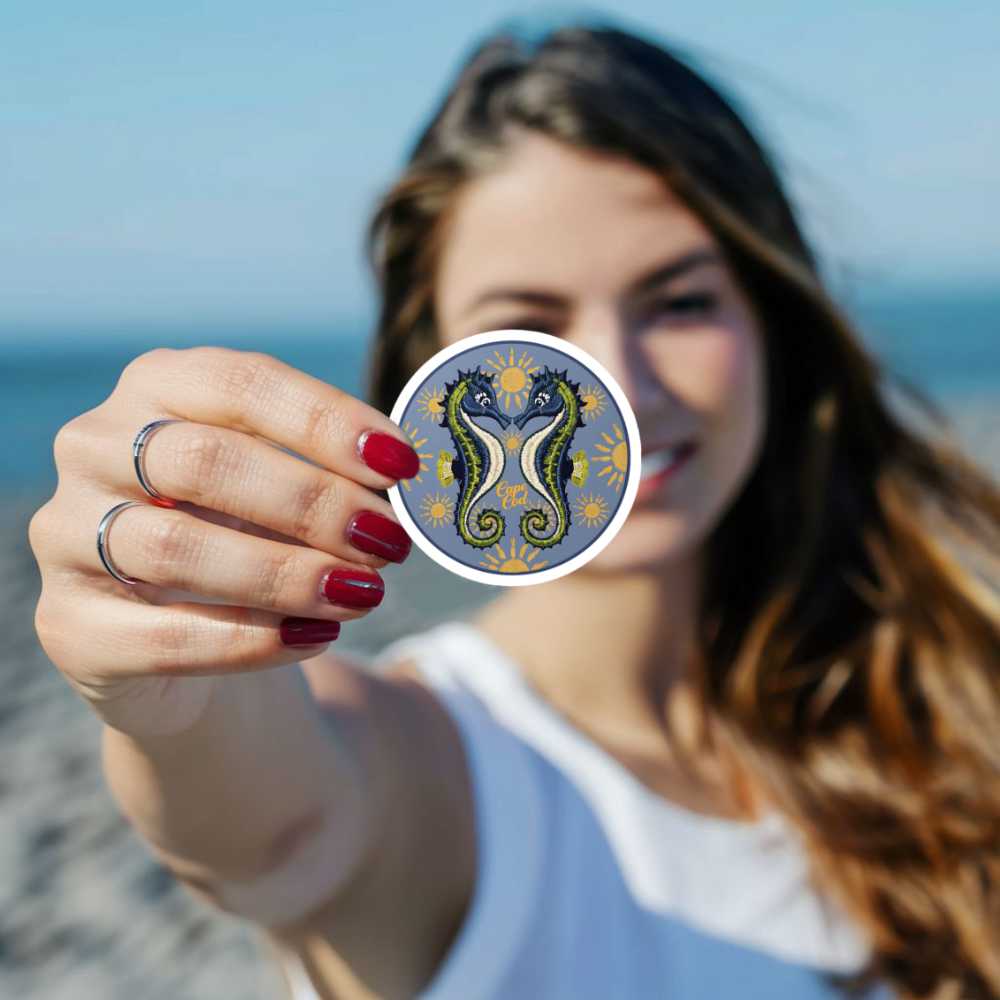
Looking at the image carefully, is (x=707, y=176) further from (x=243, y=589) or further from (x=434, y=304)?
(x=243, y=589)

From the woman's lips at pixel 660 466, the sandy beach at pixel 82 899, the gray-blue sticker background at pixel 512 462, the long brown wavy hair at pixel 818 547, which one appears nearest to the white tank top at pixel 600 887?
the long brown wavy hair at pixel 818 547

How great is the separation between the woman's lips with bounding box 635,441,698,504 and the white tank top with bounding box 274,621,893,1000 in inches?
28.5

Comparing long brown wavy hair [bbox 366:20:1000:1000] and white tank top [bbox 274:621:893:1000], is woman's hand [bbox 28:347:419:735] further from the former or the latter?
long brown wavy hair [bbox 366:20:1000:1000]

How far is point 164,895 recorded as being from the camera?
545cm

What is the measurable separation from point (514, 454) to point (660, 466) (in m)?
0.94

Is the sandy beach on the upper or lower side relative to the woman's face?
lower

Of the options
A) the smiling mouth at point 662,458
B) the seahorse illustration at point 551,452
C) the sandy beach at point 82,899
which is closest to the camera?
the seahorse illustration at point 551,452

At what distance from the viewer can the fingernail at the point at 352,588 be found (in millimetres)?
1494

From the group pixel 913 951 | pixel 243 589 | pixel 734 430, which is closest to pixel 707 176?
pixel 734 430

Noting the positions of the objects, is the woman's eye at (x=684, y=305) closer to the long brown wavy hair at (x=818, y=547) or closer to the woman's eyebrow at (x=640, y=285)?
the woman's eyebrow at (x=640, y=285)

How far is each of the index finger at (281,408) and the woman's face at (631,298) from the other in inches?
47.7

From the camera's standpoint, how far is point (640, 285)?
2.73 metres

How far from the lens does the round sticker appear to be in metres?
1.91

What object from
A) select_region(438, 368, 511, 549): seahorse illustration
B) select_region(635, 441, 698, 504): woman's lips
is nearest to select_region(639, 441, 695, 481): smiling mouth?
select_region(635, 441, 698, 504): woman's lips
